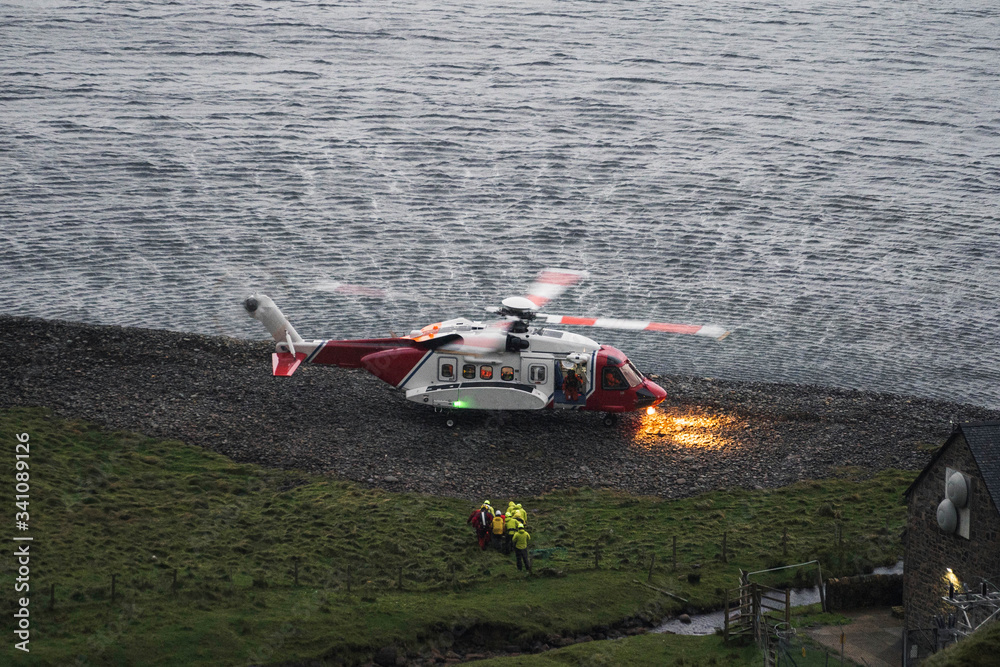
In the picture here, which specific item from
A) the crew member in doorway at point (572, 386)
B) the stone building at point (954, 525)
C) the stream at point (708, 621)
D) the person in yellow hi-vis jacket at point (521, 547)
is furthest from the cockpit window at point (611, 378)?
the stone building at point (954, 525)

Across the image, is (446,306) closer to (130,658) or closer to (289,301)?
(289,301)

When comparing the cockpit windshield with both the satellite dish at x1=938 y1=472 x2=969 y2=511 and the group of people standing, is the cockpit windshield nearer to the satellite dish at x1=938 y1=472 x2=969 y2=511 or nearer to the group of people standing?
the group of people standing

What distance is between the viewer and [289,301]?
63.9 m

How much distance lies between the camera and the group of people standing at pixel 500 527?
33.8 meters

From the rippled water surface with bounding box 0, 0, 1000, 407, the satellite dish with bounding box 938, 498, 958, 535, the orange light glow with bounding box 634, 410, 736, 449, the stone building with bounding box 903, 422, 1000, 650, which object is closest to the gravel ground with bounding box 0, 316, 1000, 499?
the orange light glow with bounding box 634, 410, 736, 449

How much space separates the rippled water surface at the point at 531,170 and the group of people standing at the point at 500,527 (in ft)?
69.9

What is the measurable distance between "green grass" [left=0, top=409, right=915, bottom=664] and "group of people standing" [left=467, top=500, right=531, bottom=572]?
470 mm

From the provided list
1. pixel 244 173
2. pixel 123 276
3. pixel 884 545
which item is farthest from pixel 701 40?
pixel 884 545

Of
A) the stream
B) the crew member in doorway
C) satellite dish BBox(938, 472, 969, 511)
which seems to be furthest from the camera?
the crew member in doorway

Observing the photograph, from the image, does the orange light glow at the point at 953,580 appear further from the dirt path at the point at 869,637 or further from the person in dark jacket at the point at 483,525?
the person in dark jacket at the point at 483,525

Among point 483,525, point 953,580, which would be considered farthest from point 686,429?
point 953,580

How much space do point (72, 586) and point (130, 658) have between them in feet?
13.1

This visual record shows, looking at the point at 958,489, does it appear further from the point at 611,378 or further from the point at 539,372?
the point at 539,372

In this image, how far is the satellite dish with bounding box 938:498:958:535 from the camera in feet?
90.0
